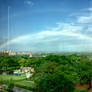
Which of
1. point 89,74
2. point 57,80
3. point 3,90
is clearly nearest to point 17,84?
point 3,90

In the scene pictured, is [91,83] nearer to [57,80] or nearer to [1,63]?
[57,80]

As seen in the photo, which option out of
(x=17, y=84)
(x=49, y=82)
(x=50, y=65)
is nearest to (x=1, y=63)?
(x=17, y=84)

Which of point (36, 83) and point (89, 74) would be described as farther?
point (89, 74)

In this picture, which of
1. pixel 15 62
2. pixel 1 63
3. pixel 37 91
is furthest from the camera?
pixel 15 62

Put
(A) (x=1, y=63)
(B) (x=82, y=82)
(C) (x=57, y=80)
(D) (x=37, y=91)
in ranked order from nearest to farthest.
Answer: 1. (C) (x=57, y=80)
2. (D) (x=37, y=91)
3. (B) (x=82, y=82)
4. (A) (x=1, y=63)

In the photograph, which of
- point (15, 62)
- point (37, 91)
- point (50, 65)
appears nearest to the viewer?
point (37, 91)

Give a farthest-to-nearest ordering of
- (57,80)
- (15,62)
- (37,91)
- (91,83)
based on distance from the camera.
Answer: (15,62) → (91,83) → (37,91) → (57,80)

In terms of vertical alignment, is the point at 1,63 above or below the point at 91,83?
above

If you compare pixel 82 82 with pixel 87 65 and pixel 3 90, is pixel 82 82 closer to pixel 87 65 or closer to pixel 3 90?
pixel 87 65

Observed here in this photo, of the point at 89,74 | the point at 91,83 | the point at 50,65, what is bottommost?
the point at 91,83
